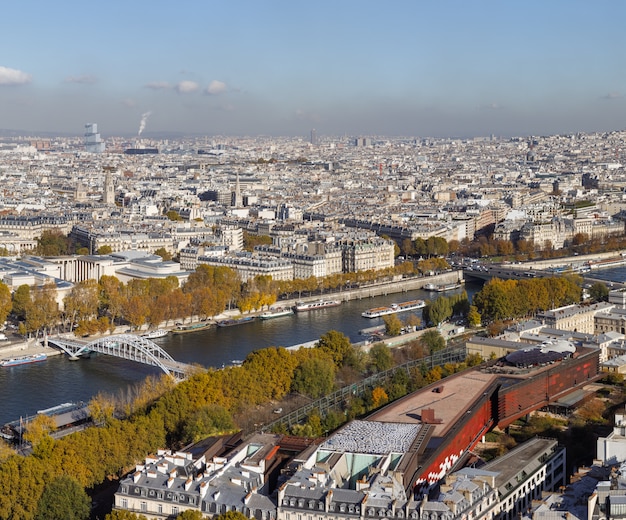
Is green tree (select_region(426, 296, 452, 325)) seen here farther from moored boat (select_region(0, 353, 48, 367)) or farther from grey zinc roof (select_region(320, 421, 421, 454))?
grey zinc roof (select_region(320, 421, 421, 454))

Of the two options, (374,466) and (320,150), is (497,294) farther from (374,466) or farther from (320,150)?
(320,150)

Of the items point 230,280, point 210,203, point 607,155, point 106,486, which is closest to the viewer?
point 106,486

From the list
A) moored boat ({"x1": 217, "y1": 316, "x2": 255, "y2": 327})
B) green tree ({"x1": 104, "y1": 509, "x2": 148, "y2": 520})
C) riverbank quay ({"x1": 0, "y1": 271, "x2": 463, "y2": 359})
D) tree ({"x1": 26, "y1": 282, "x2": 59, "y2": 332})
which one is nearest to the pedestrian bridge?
riverbank quay ({"x1": 0, "y1": 271, "x2": 463, "y2": 359})

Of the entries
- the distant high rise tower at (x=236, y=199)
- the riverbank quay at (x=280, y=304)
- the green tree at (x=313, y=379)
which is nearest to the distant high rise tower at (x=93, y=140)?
the distant high rise tower at (x=236, y=199)

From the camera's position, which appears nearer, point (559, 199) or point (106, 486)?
point (106, 486)

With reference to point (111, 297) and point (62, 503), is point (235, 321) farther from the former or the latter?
point (62, 503)

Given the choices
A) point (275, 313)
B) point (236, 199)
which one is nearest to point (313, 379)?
point (275, 313)

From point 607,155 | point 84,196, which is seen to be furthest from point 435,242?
point 607,155
